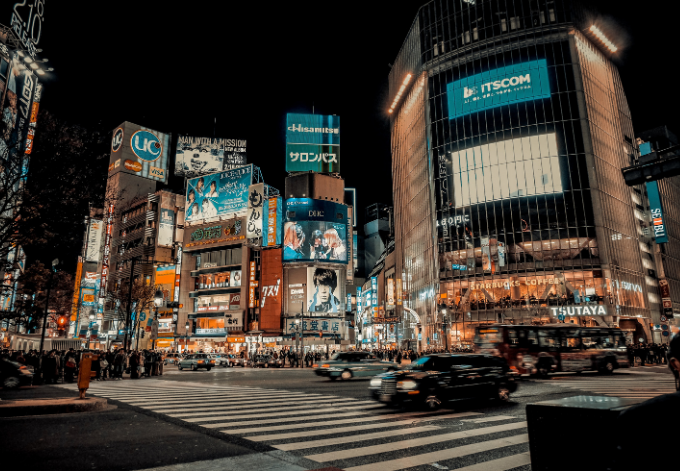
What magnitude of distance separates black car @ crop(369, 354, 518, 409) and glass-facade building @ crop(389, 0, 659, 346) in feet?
141

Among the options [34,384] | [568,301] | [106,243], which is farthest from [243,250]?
[34,384]

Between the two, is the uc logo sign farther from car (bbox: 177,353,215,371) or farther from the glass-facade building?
car (bbox: 177,353,215,371)

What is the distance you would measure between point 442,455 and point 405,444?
98 centimetres

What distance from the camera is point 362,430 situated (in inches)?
372

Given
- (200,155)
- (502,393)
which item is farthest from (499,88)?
(502,393)

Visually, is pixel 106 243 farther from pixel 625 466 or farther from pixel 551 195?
pixel 625 466

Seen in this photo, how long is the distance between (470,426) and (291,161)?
70618mm

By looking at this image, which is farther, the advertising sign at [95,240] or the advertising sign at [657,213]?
the advertising sign at [95,240]

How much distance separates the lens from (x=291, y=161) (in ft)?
254

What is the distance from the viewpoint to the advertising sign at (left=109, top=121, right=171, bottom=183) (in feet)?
334

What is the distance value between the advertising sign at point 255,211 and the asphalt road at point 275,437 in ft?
215

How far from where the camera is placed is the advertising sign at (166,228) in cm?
8993

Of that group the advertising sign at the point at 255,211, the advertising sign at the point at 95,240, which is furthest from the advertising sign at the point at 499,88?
the advertising sign at the point at 95,240

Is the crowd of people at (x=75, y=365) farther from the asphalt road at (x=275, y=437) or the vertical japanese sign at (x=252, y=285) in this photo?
the vertical japanese sign at (x=252, y=285)
